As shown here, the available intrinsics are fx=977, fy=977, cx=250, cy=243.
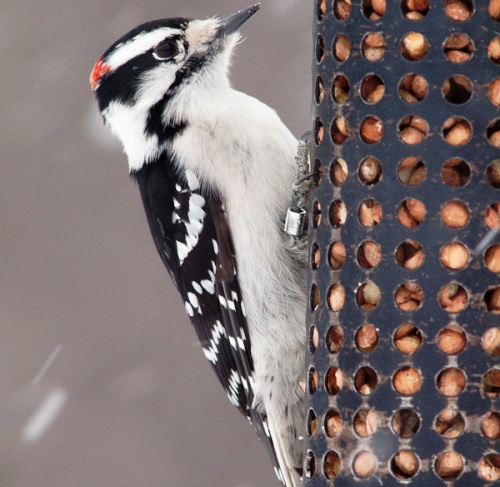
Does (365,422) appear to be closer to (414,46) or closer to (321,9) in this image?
(414,46)

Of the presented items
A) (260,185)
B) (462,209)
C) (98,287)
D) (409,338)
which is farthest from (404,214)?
(98,287)

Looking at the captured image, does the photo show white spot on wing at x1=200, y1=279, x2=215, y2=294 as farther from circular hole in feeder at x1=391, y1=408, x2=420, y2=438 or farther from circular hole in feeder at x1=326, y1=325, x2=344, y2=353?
circular hole in feeder at x1=391, y1=408, x2=420, y2=438

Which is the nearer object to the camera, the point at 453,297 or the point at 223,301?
the point at 453,297

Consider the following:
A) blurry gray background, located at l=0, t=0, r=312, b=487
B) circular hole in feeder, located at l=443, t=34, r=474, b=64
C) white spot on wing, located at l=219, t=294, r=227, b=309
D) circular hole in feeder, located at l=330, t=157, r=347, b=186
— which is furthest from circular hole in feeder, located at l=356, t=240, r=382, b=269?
blurry gray background, located at l=0, t=0, r=312, b=487

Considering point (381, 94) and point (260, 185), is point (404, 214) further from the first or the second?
point (260, 185)

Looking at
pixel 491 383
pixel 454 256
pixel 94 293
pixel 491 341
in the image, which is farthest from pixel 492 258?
pixel 94 293

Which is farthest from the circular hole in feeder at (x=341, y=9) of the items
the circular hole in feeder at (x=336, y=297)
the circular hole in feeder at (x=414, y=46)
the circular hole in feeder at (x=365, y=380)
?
the circular hole in feeder at (x=365, y=380)

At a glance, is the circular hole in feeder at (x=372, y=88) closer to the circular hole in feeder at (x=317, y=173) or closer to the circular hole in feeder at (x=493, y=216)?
the circular hole in feeder at (x=317, y=173)
